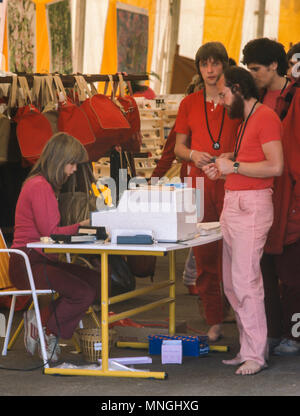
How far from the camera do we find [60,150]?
4.25 meters

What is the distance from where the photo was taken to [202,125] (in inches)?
186

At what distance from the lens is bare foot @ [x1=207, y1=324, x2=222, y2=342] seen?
479 centimetres

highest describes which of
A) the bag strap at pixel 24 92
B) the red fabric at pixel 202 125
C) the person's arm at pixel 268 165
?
the bag strap at pixel 24 92

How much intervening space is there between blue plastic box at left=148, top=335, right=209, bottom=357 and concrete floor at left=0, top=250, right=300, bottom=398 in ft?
0.14

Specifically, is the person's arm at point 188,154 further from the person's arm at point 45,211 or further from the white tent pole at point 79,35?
the white tent pole at point 79,35

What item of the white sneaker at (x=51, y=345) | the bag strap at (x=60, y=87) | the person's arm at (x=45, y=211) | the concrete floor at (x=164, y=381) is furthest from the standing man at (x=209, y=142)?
the bag strap at (x=60, y=87)

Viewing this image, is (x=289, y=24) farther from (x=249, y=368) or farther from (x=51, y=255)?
(x=249, y=368)

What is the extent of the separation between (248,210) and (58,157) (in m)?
1.06

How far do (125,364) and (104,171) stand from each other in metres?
4.29

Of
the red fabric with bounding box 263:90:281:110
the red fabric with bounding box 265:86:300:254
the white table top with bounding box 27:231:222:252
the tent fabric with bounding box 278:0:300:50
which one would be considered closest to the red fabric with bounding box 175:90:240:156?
the red fabric with bounding box 263:90:281:110

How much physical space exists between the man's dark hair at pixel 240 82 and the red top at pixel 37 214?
1.09 meters

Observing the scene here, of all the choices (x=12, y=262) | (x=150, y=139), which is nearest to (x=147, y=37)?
(x=150, y=139)

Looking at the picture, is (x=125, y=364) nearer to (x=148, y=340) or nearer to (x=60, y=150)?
(x=148, y=340)

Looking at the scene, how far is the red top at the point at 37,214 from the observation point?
4.17 meters
